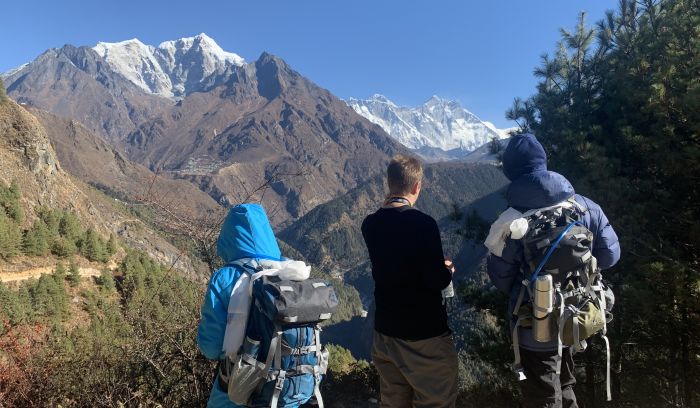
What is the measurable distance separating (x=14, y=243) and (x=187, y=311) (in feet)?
91.1

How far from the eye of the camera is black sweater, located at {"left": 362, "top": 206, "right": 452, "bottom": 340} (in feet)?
8.93

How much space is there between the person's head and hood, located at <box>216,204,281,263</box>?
0.92 meters

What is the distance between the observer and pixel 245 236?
9.65 feet

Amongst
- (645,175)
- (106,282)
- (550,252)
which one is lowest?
(106,282)

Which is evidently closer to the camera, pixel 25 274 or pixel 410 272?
pixel 410 272

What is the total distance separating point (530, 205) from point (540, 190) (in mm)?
123

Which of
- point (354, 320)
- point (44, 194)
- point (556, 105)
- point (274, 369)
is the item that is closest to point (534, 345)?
point (274, 369)

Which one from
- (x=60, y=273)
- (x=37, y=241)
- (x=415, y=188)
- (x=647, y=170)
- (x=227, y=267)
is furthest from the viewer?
(x=37, y=241)

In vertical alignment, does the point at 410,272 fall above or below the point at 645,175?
below

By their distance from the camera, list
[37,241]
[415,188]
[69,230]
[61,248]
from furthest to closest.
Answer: [69,230], [61,248], [37,241], [415,188]

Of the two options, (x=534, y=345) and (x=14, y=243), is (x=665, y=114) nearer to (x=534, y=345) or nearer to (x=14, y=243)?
(x=534, y=345)

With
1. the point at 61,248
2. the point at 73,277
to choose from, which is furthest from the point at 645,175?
the point at 61,248

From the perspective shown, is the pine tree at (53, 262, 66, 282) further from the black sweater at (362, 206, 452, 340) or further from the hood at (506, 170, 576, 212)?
the hood at (506, 170, 576, 212)

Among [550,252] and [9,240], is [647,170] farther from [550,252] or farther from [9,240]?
[9,240]
